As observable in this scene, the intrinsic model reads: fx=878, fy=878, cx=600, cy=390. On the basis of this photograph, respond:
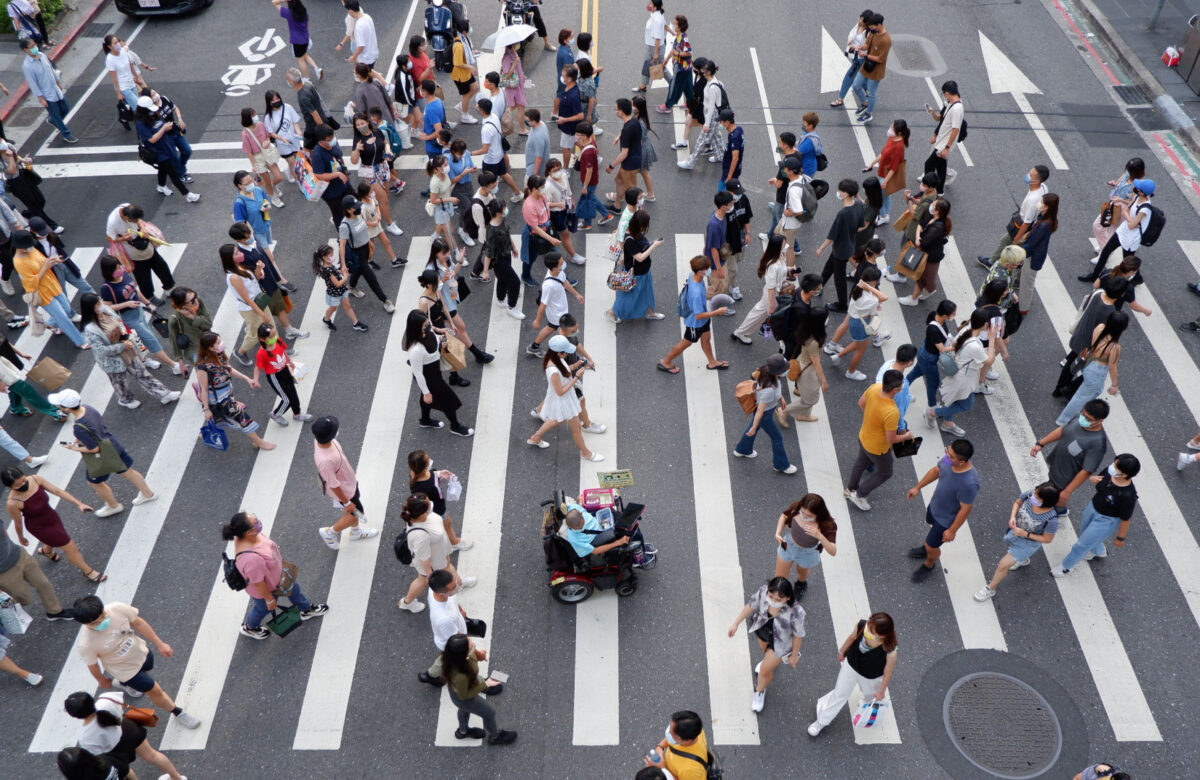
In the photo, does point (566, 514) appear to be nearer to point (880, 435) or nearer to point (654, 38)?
point (880, 435)

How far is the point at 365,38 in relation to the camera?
15.7 meters

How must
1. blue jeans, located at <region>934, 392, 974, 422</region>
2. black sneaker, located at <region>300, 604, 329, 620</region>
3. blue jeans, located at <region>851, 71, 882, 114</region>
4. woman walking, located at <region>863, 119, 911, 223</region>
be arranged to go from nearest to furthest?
black sneaker, located at <region>300, 604, 329, 620</region> < blue jeans, located at <region>934, 392, 974, 422</region> < woman walking, located at <region>863, 119, 911, 223</region> < blue jeans, located at <region>851, 71, 882, 114</region>

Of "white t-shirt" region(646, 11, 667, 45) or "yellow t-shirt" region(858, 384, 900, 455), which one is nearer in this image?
"yellow t-shirt" region(858, 384, 900, 455)

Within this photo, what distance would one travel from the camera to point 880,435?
9281 millimetres

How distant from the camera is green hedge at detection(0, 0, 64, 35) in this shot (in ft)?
60.3

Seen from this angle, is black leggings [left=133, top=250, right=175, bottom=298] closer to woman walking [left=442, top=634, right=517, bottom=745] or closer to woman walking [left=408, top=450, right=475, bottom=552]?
woman walking [left=408, top=450, right=475, bottom=552]

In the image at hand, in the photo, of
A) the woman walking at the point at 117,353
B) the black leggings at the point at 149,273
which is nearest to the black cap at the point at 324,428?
the woman walking at the point at 117,353

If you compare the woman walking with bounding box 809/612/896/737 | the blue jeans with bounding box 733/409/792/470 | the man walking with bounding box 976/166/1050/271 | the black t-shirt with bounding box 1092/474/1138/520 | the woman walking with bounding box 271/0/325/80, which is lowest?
the woman walking with bounding box 809/612/896/737

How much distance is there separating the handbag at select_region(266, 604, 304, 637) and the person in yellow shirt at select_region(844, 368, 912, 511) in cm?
610

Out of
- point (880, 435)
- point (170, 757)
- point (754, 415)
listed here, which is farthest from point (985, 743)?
point (170, 757)

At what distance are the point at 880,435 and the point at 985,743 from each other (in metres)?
3.08

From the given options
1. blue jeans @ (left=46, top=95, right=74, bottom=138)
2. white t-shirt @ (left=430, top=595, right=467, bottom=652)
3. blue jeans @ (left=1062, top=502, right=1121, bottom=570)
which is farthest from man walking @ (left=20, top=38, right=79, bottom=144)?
blue jeans @ (left=1062, top=502, right=1121, bottom=570)

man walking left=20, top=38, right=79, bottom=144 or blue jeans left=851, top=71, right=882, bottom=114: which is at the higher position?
blue jeans left=851, top=71, right=882, bottom=114

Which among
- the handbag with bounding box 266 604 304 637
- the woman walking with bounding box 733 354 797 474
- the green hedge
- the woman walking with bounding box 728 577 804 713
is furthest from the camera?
the green hedge
